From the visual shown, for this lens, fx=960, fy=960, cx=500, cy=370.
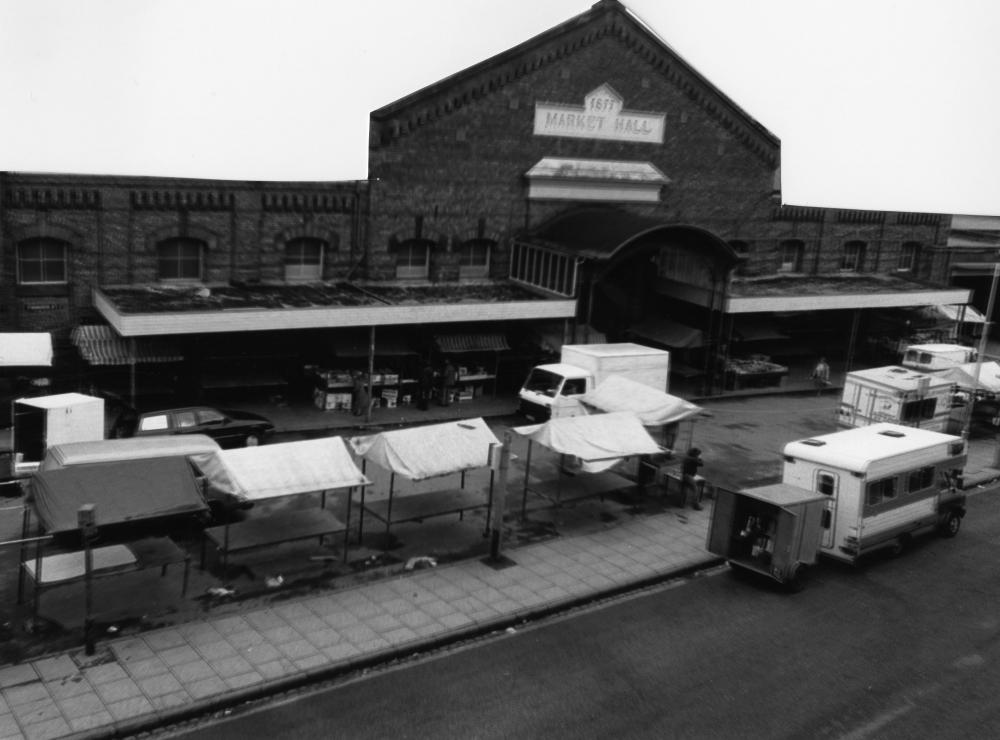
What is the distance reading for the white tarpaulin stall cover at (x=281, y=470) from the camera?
17.2 metres

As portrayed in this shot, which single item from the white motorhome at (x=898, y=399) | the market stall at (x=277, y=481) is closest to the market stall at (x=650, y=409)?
the white motorhome at (x=898, y=399)

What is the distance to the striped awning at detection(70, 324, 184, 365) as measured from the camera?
25.7 metres

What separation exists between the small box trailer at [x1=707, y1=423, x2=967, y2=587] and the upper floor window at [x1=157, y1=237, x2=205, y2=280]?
17310 mm

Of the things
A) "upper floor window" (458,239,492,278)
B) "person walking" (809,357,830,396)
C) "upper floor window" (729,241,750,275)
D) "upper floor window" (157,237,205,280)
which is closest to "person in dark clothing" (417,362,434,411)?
"upper floor window" (458,239,492,278)

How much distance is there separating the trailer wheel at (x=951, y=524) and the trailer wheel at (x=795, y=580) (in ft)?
16.2

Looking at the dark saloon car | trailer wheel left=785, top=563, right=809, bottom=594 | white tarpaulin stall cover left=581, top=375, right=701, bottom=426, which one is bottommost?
trailer wheel left=785, top=563, right=809, bottom=594

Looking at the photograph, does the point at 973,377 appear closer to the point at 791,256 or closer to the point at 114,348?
the point at 791,256

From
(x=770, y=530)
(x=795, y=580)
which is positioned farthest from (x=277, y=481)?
(x=795, y=580)

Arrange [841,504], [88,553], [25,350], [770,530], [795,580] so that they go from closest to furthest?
[88,553] → [795,580] → [770,530] → [841,504] → [25,350]

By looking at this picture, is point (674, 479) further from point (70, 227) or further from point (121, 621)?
point (70, 227)

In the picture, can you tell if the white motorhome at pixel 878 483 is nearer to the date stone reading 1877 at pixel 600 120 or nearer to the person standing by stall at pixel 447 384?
the person standing by stall at pixel 447 384

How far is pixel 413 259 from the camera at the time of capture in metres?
32.7

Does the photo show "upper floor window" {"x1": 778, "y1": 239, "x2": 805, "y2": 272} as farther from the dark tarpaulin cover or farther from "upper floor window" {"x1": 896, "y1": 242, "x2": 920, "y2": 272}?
the dark tarpaulin cover

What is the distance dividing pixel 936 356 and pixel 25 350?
32085 mm
